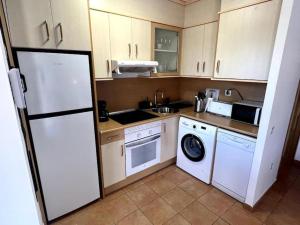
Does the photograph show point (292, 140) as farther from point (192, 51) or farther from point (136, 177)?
point (136, 177)

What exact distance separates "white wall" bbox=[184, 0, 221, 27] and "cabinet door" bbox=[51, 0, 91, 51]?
63.3 inches

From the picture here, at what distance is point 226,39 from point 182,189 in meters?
1.98

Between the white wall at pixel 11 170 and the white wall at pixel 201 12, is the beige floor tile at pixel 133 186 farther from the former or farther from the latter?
the white wall at pixel 201 12

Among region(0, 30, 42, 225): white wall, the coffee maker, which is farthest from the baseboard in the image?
region(0, 30, 42, 225): white wall

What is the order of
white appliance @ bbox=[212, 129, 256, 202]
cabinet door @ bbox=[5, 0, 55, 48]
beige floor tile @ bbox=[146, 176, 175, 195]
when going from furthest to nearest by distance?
beige floor tile @ bbox=[146, 176, 175, 195] → white appliance @ bbox=[212, 129, 256, 202] → cabinet door @ bbox=[5, 0, 55, 48]

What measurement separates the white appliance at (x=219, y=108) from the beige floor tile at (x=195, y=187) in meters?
1.02

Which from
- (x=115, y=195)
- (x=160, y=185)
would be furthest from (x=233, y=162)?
(x=115, y=195)

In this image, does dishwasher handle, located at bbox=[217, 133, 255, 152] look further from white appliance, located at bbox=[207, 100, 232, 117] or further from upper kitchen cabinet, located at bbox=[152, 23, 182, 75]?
upper kitchen cabinet, located at bbox=[152, 23, 182, 75]

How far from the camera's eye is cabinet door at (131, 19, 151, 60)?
2.12 metres

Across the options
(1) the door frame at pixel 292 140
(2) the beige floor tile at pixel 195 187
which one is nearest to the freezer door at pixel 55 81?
(2) the beige floor tile at pixel 195 187

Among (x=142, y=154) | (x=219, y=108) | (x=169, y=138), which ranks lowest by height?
(x=142, y=154)

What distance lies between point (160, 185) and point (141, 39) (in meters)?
1.97

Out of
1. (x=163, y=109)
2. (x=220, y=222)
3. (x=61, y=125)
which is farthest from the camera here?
(x=163, y=109)

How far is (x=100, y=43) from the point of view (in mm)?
1888
